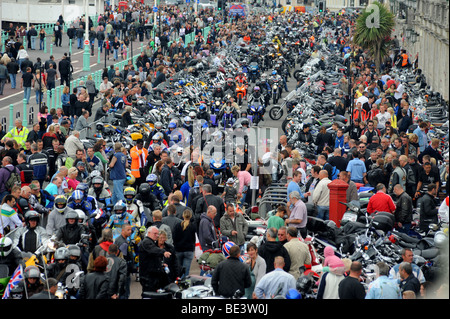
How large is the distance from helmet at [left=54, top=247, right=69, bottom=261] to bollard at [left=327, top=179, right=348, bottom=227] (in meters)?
6.32

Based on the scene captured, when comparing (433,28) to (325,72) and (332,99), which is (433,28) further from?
(332,99)

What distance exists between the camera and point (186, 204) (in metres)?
18.4

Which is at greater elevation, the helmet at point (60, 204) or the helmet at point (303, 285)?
the helmet at point (60, 204)

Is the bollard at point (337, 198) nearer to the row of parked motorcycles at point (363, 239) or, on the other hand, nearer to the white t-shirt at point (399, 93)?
the row of parked motorcycles at point (363, 239)

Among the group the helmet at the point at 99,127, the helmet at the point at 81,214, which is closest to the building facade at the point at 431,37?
the helmet at the point at 99,127

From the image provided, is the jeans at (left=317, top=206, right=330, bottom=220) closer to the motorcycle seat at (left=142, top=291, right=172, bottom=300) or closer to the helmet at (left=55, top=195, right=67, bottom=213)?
the helmet at (left=55, top=195, right=67, bottom=213)

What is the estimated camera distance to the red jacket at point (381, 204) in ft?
56.4

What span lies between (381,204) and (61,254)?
6.12 metres

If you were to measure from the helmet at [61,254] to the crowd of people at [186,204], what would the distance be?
0.05 ft

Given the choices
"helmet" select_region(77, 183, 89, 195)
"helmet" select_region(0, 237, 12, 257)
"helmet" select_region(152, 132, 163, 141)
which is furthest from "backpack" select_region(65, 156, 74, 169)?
"helmet" select_region(0, 237, 12, 257)

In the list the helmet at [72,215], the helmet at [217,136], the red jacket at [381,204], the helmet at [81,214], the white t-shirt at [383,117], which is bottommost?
the helmet at [217,136]

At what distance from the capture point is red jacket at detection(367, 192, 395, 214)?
56.4ft

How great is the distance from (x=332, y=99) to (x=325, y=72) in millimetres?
7721
